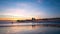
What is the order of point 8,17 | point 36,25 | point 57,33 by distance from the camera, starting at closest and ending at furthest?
point 57,33, point 8,17, point 36,25

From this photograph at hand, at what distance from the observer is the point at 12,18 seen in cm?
362

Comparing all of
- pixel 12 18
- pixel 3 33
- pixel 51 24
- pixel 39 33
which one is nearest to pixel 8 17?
pixel 12 18

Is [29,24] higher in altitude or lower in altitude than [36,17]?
lower

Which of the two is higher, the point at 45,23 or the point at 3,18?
the point at 3,18

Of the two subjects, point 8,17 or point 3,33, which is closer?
point 3,33

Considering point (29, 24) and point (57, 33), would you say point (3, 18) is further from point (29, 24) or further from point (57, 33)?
point (57, 33)

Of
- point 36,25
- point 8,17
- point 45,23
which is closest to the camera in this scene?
point 8,17

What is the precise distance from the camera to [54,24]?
461cm

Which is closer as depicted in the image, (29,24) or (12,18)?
(12,18)

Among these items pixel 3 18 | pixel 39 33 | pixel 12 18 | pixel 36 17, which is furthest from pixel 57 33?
pixel 3 18

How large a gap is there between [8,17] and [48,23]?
204 cm

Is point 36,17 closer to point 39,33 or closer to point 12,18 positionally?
point 39,33

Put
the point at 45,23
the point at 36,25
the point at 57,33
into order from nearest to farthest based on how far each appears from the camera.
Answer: the point at 57,33 → the point at 36,25 → the point at 45,23

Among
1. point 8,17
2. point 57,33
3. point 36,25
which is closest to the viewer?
point 57,33
